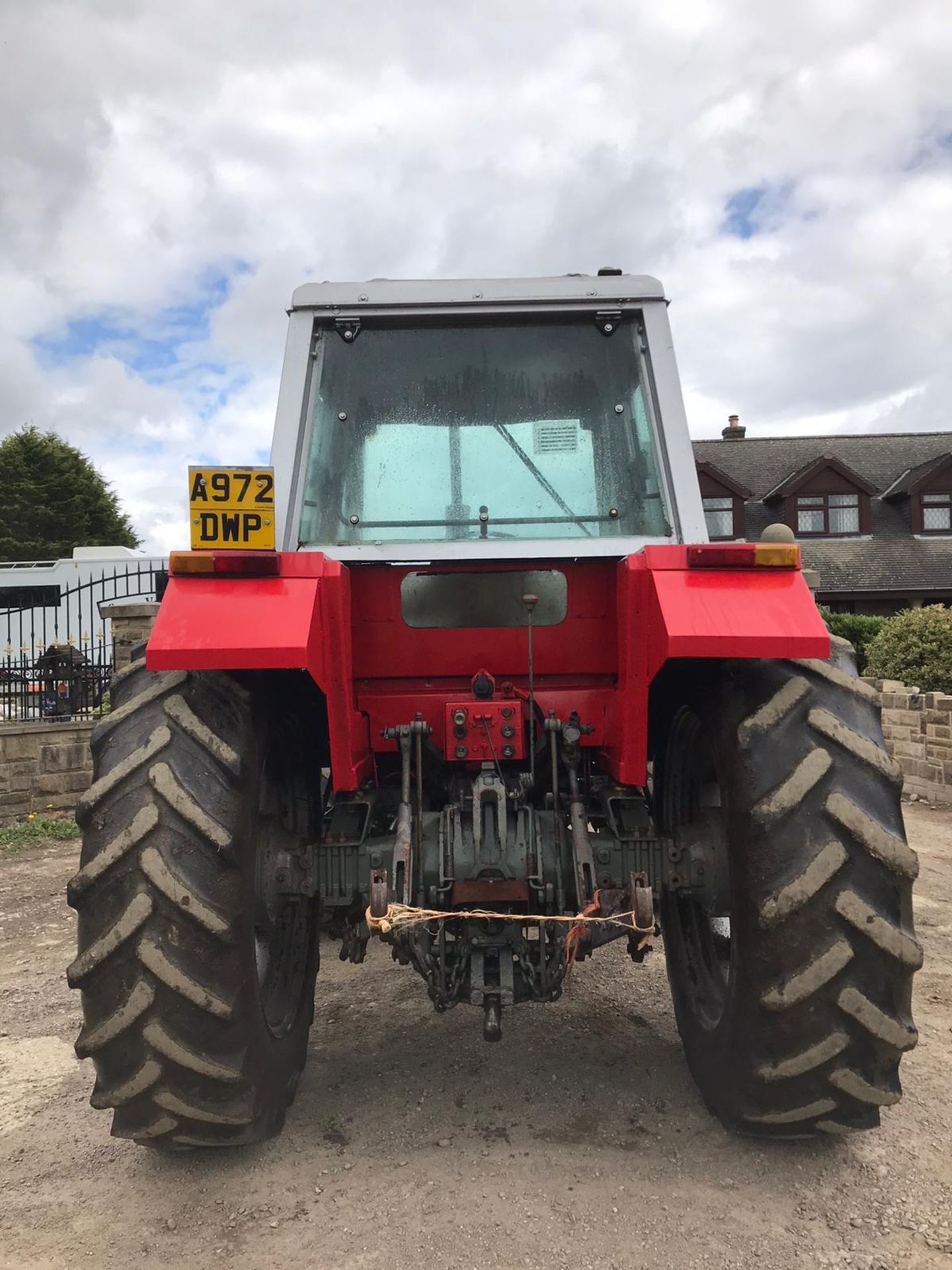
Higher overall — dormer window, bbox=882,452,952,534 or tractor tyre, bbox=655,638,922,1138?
dormer window, bbox=882,452,952,534

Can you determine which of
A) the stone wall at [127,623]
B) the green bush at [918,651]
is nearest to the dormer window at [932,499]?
the green bush at [918,651]

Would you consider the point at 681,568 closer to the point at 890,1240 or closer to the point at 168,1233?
the point at 890,1240

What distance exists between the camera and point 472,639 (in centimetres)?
299

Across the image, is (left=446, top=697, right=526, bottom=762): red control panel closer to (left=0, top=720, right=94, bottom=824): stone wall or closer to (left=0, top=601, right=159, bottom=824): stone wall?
(left=0, top=601, right=159, bottom=824): stone wall

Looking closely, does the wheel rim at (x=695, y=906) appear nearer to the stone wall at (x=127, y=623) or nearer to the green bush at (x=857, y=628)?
the stone wall at (x=127, y=623)

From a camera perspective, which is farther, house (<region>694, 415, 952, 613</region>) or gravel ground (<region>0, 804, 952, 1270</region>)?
house (<region>694, 415, 952, 613</region>)

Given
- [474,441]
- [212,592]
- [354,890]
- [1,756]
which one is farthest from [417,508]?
[1,756]

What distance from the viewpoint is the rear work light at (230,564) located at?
8.00 feet

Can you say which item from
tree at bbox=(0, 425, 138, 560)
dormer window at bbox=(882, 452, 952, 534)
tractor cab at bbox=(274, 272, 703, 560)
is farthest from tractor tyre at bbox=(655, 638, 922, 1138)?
tree at bbox=(0, 425, 138, 560)

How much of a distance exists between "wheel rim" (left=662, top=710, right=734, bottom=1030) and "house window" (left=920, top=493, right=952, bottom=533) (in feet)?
73.8

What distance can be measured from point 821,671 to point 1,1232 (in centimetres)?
265

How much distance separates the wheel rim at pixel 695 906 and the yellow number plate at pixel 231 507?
1.48 meters

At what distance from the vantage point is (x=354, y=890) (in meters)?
2.86

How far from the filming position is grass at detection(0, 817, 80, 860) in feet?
24.5
